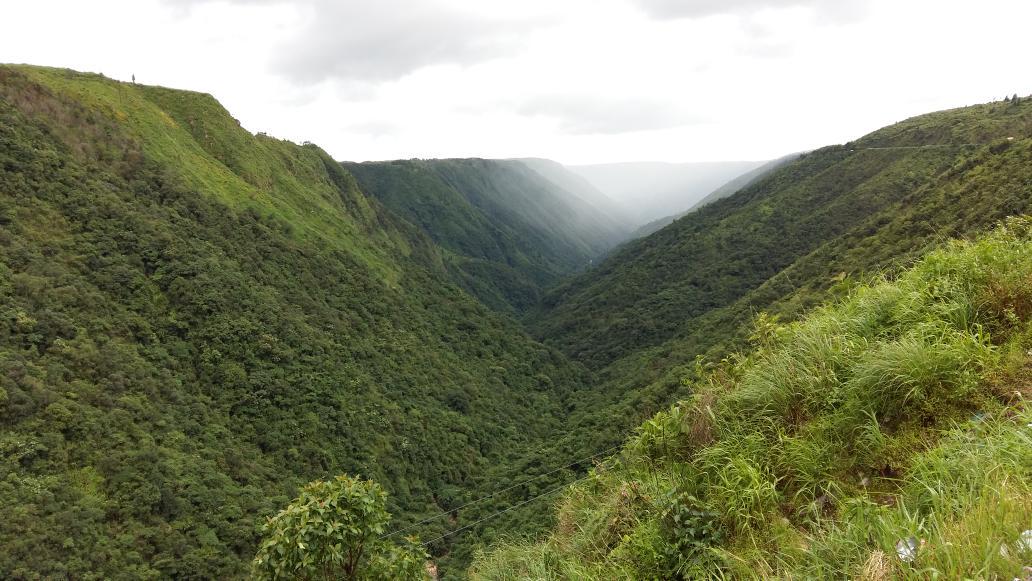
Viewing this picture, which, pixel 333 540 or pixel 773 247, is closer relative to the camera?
pixel 333 540

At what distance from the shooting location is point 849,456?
452 cm

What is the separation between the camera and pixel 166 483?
32062 mm

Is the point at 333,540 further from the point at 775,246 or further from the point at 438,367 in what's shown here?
the point at 775,246

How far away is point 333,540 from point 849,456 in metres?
6.06

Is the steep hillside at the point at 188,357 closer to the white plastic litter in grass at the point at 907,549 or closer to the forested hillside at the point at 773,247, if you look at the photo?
the white plastic litter in grass at the point at 907,549

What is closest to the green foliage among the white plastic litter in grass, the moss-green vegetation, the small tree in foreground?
the white plastic litter in grass

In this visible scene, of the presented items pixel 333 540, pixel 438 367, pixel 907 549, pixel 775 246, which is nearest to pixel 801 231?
pixel 775 246

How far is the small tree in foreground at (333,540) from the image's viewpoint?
5.66 meters

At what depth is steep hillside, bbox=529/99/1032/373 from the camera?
141 ft

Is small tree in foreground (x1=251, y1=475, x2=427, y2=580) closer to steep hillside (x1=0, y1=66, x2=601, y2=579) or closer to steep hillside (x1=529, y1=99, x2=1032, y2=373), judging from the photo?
steep hillside (x1=0, y1=66, x2=601, y2=579)

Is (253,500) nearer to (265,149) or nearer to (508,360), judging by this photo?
(508,360)

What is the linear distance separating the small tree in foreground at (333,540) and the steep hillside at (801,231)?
43449 millimetres

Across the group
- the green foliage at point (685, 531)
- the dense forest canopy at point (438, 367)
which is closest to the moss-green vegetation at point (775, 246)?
the dense forest canopy at point (438, 367)

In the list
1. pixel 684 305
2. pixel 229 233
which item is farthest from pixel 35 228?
pixel 684 305
